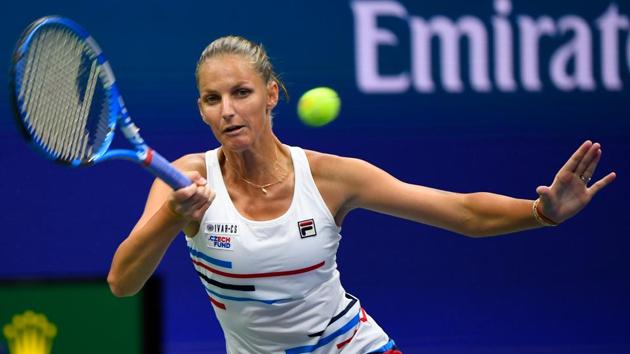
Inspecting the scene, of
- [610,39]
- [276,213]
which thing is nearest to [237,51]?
[276,213]

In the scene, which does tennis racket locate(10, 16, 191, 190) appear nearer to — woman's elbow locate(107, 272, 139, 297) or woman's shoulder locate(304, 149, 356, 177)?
woman's elbow locate(107, 272, 139, 297)

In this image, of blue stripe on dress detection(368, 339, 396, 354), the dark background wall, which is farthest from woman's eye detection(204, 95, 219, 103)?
the dark background wall

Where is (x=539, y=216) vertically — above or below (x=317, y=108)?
below

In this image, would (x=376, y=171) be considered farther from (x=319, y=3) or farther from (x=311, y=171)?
(x=319, y=3)

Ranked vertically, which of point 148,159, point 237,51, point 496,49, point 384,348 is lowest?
point 384,348

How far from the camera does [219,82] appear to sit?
10.8 ft

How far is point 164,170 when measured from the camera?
2779mm

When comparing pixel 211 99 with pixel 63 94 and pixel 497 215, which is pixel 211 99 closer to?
pixel 63 94

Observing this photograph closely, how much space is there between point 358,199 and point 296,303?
357 millimetres

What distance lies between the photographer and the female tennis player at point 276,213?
3.30 meters

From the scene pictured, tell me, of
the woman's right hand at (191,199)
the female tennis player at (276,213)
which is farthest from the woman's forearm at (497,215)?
the woman's right hand at (191,199)

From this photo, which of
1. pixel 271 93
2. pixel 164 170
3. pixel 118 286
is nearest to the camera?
pixel 164 170

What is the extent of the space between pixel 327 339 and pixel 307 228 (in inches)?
13.3

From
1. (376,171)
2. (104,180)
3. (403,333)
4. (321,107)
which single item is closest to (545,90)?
(403,333)
